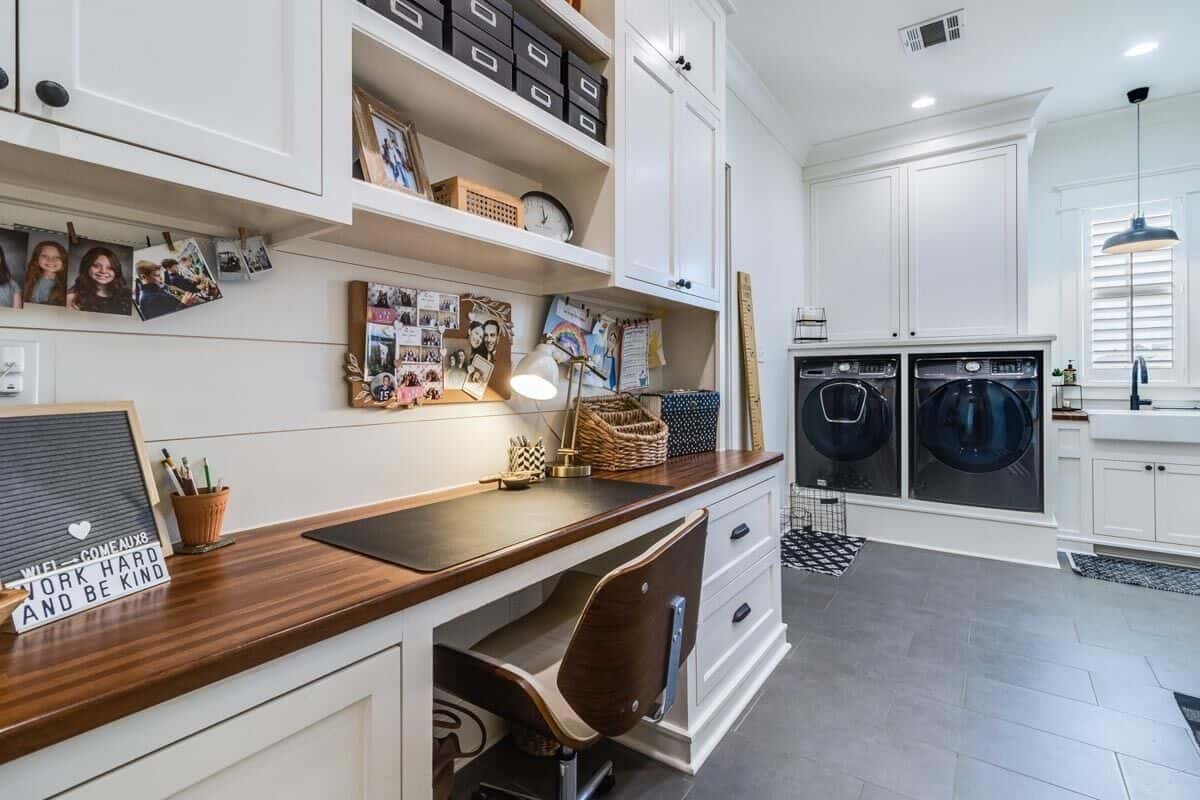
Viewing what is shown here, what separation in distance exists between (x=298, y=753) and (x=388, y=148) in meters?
1.17

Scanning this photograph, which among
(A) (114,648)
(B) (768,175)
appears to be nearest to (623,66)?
(A) (114,648)

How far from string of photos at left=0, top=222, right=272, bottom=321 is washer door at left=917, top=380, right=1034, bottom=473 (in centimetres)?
380

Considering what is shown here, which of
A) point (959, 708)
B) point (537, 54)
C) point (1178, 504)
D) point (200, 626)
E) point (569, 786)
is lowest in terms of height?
point (959, 708)

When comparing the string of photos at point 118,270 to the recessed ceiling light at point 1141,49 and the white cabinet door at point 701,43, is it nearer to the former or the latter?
the white cabinet door at point 701,43

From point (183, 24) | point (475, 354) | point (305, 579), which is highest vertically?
point (183, 24)

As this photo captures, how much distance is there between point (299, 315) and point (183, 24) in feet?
1.79

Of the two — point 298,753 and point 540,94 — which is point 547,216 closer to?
point 540,94

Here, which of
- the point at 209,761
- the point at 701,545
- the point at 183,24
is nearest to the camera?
the point at 209,761

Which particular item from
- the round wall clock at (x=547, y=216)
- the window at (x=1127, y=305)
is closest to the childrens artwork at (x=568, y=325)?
the round wall clock at (x=547, y=216)

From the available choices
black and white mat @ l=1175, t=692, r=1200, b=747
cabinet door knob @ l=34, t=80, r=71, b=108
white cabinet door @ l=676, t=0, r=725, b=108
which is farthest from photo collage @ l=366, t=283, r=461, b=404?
black and white mat @ l=1175, t=692, r=1200, b=747

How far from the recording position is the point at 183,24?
0.82 metres

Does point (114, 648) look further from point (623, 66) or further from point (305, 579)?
point (623, 66)

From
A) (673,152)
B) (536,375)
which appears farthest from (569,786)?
(673,152)

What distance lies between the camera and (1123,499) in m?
3.37
